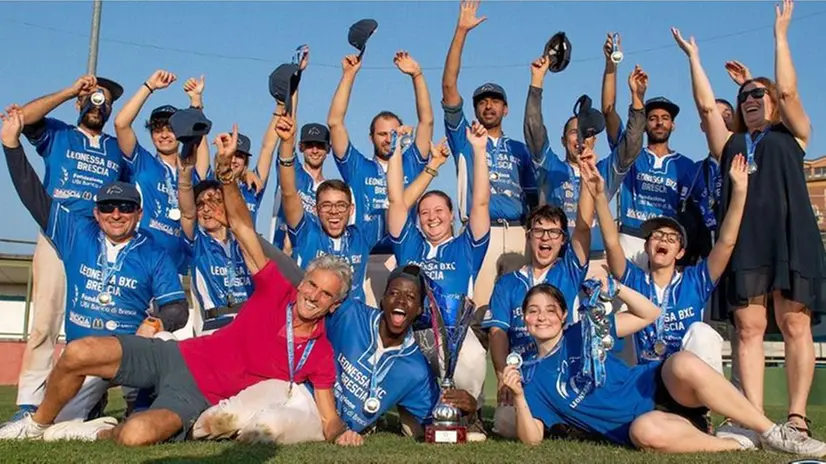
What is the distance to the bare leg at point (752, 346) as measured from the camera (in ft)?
18.3

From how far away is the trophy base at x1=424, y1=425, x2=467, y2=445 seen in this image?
5350 mm

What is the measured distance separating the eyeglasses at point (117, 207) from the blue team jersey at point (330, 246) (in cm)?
129

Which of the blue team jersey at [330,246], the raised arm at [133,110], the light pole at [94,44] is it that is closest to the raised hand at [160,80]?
the raised arm at [133,110]

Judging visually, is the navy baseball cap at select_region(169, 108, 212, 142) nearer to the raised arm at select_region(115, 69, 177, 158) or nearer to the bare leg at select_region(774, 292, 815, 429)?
the raised arm at select_region(115, 69, 177, 158)

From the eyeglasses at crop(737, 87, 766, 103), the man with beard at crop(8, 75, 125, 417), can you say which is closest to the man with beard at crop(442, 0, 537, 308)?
the eyeglasses at crop(737, 87, 766, 103)

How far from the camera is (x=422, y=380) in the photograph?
5828 millimetres

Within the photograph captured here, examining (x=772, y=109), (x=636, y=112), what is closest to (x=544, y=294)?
(x=772, y=109)

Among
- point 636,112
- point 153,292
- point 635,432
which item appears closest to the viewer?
point 635,432

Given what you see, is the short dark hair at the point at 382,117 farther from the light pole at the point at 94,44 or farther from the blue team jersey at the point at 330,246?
the light pole at the point at 94,44

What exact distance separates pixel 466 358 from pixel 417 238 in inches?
41.5

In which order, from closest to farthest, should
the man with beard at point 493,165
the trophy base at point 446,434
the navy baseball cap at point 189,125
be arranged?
the trophy base at point 446,434 < the navy baseball cap at point 189,125 < the man with beard at point 493,165

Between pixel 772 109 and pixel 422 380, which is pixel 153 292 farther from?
pixel 772 109

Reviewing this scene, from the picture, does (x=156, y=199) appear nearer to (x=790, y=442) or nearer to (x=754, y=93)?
(x=754, y=93)

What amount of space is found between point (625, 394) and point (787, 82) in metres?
2.22
